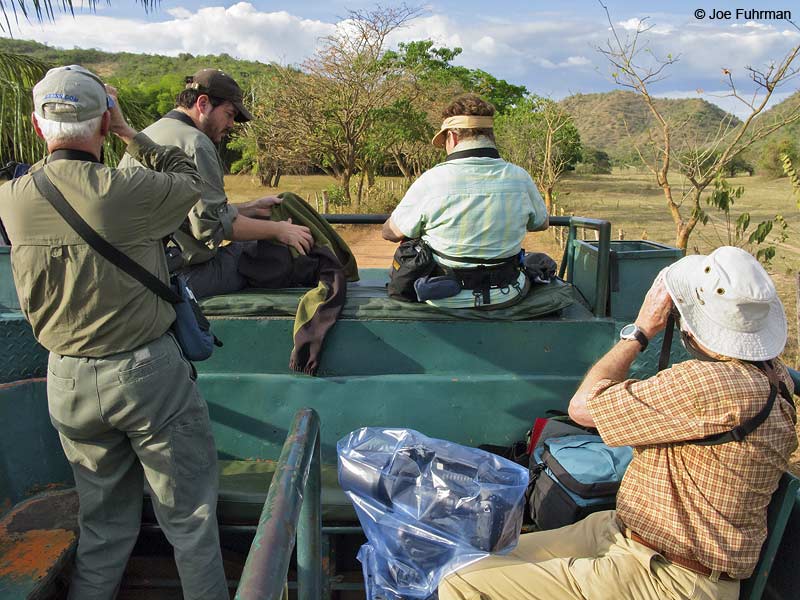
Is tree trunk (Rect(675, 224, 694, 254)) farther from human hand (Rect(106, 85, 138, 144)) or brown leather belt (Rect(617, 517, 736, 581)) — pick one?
human hand (Rect(106, 85, 138, 144))

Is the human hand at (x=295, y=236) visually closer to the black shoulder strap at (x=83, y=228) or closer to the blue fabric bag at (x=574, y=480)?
the black shoulder strap at (x=83, y=228)

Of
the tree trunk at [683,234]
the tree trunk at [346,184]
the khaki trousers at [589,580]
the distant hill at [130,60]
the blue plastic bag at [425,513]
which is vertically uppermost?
the distant hill at [130,60]

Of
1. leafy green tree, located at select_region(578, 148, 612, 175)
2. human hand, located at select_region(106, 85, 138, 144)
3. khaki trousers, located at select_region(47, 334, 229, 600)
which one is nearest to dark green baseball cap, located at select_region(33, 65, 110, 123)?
human hand, located at select_region(106, 85, 138, 144)

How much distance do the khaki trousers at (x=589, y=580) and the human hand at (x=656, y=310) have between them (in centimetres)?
62

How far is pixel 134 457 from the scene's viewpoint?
87.0 inches

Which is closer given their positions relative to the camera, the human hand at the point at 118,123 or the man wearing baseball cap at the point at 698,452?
A: the man wearing baseball cap at the point at 698,452

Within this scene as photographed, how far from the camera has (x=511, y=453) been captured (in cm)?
287

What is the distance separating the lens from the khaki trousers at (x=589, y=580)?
1.73 meters

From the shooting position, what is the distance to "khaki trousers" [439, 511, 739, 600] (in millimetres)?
1733

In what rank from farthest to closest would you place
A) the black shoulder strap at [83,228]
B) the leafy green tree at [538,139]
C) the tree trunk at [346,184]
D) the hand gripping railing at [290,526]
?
the leafy green tree at [538,139], the tree trunk at [346,184], the black shoulder strap at [83,228], the hand gripping railing at [290,526]

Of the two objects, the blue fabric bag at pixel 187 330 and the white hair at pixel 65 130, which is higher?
the white hair at pixel 65 130

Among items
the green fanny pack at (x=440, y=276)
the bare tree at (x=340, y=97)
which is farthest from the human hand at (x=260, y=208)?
the bare tree at (x=340, y=97)

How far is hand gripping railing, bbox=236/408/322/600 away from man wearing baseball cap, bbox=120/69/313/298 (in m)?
1.36

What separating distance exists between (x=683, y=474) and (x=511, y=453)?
117 centimetres
